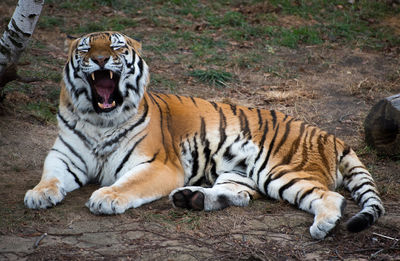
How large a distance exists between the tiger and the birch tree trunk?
0.70 meters

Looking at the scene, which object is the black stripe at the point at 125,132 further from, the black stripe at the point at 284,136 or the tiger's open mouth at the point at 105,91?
the black stripe at the point at 284,136

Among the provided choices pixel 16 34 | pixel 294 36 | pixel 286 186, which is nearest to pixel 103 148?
pixel 286 186

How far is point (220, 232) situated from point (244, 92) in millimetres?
3939

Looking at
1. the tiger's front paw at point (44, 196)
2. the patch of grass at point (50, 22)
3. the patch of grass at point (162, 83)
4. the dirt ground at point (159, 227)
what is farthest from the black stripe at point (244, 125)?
the patch of grass at point (50, 22)

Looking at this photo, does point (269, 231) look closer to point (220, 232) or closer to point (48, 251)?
point (220, 232)

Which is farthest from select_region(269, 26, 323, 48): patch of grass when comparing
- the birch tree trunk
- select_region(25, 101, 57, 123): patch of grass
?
the birch tree trunk

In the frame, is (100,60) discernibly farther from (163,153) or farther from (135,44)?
(163,153)

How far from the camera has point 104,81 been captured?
399 centimetres

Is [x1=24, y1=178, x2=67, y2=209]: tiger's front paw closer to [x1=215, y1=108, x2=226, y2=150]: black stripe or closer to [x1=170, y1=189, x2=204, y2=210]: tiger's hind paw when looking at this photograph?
[x1=170, y1=189, x2=204, y2=210]: tiger's hind paw

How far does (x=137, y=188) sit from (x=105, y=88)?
0.83 metres

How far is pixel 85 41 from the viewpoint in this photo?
3941 mm

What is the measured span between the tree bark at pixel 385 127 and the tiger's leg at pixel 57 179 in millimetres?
2861

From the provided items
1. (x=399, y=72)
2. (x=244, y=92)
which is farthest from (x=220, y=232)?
(x=399, y=72)

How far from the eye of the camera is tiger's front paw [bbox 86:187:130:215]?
347cm
